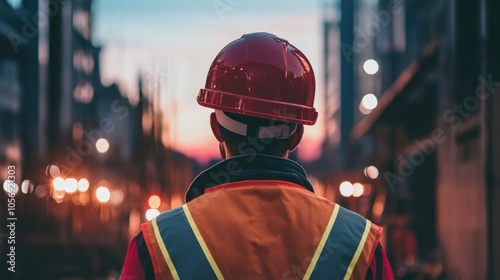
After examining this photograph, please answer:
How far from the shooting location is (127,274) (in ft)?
8.84

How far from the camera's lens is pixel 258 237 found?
268 cm

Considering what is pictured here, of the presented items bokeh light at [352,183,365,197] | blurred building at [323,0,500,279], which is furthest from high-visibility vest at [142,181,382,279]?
bokeh light at [352,183,365,197]

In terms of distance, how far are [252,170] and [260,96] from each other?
34 cm

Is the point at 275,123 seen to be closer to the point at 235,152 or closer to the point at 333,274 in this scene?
the point at 235,152

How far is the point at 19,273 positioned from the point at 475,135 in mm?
9639

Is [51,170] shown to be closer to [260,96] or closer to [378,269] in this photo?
[260,96]

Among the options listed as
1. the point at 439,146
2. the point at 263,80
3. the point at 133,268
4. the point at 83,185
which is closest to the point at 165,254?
the point at 133,268

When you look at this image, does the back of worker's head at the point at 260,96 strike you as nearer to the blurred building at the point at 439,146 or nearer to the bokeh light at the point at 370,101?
the blurred building at the point at 439,146

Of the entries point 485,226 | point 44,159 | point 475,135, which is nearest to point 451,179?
point 475,135

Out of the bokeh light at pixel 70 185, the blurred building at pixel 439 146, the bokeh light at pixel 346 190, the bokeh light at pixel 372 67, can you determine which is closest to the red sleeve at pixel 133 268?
the blurred building at pixel 439 146

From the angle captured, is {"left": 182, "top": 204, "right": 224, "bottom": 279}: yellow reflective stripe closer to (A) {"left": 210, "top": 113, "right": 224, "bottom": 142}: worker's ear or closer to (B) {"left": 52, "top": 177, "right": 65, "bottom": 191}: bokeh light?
(A) {"left": 210, "top": 113, "right": 224, "bottom": 142}: worker's ear

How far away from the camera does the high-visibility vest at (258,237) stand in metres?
2.66

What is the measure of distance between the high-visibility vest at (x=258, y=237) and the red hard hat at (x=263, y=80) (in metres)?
0.33

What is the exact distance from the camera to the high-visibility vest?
2.66 meters
